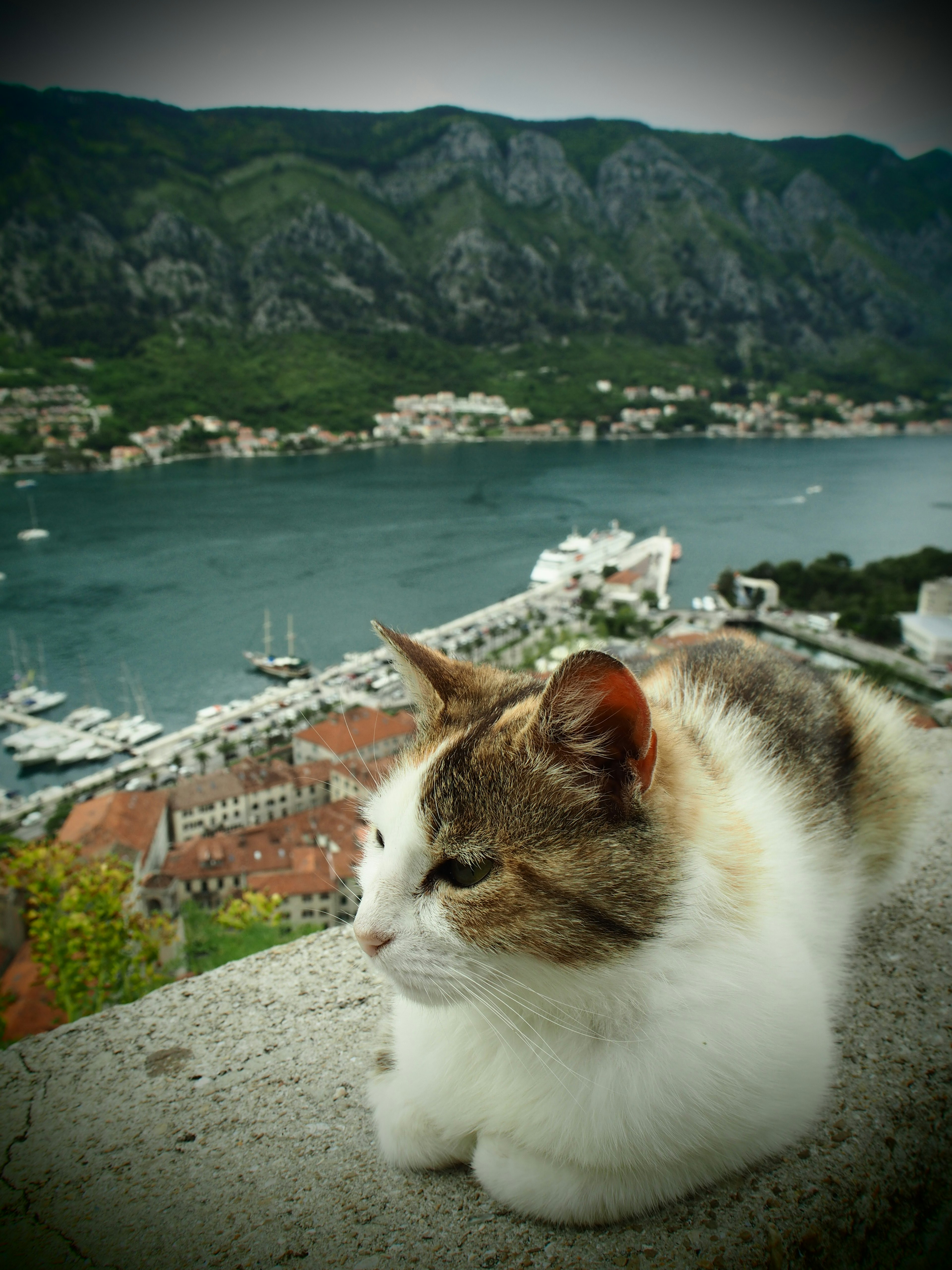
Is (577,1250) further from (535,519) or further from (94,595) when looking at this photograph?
(535,519)

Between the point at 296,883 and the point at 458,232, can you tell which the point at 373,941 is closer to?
the point at 296,883

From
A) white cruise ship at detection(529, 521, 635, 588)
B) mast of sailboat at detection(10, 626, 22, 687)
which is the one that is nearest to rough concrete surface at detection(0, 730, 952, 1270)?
mast of sailboat at detection(10, 626, 22, 687)

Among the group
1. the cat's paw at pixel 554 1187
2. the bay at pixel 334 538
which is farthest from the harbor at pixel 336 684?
the cat's paw at pixel 554 1187

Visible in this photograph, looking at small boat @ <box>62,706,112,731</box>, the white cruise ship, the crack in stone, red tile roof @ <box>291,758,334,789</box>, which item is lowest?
small boat @ <box>62,706,112,731</box>

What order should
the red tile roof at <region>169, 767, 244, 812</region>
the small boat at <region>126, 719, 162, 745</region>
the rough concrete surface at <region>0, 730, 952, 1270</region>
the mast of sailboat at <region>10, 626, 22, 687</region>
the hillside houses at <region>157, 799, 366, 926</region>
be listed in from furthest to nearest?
the mast of sailboat at <region>10, 626, 22, 687</region> → the small boat at <region>126, 719, 162, 745</region> → the red tile roof at <region>169, 767, 244, 812</region> → the hillside houses at <region>157, 799, 366, 926</region> → the rough concrete surface at <region>0, 730, 952, 1270</region>

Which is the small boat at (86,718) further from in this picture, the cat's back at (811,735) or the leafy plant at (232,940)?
the cat's back at (811,735)

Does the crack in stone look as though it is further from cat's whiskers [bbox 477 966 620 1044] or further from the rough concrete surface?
cat's whiskers [bbox 477 966 620 1044]

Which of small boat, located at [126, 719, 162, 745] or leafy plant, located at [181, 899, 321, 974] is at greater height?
leafy plant, located at [181, 899, 321, 974]

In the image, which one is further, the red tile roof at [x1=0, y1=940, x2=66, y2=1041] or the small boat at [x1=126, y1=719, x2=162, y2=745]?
the small boat at [x1=126, y1=719, x2=162, y2=745]
